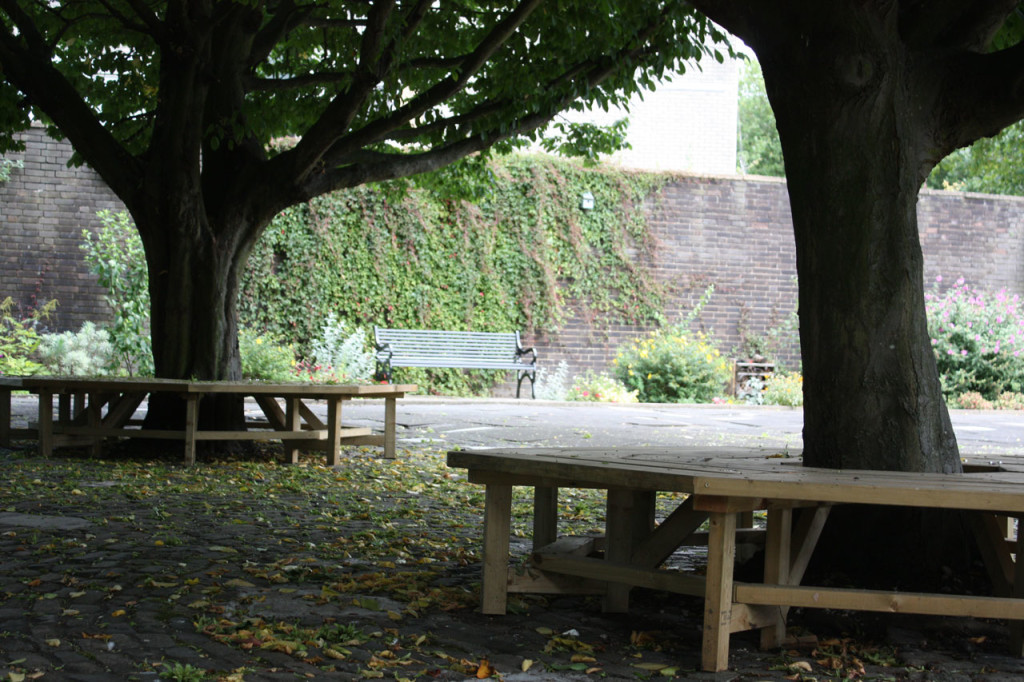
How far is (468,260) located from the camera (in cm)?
1645

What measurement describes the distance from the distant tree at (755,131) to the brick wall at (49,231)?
3012 cm

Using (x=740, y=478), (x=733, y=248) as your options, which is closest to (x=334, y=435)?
(x=740, y=478)

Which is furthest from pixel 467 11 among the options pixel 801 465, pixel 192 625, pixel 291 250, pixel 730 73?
pixel 730 73

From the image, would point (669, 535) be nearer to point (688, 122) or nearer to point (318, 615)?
point (318, 615)

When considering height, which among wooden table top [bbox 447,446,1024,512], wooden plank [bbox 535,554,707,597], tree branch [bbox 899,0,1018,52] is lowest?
wooden plank [bbox 535,554,707,597]

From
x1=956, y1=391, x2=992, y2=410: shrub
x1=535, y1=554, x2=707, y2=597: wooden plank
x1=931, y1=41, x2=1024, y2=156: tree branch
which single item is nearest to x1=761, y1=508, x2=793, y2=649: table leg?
x1=535, y1=554, x2=707, y2=597: wooden plank

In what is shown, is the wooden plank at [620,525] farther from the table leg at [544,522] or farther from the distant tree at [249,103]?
the distant tree at [249,103]

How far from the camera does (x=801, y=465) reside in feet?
12.2

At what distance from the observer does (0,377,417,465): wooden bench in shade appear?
698cm

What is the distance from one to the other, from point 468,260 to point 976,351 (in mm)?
8981

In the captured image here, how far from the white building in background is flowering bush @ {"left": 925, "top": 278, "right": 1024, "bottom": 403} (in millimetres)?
9694

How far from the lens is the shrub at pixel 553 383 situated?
643 inches

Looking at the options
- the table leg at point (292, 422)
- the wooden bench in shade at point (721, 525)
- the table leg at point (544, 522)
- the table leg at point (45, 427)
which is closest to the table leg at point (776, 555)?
the wooden bench in shade at point (721, 525)

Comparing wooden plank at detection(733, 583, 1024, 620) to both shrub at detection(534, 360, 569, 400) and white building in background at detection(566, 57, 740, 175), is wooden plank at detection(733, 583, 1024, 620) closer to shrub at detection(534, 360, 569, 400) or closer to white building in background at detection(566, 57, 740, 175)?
shrub at detection(534, 360, 569, 400)
